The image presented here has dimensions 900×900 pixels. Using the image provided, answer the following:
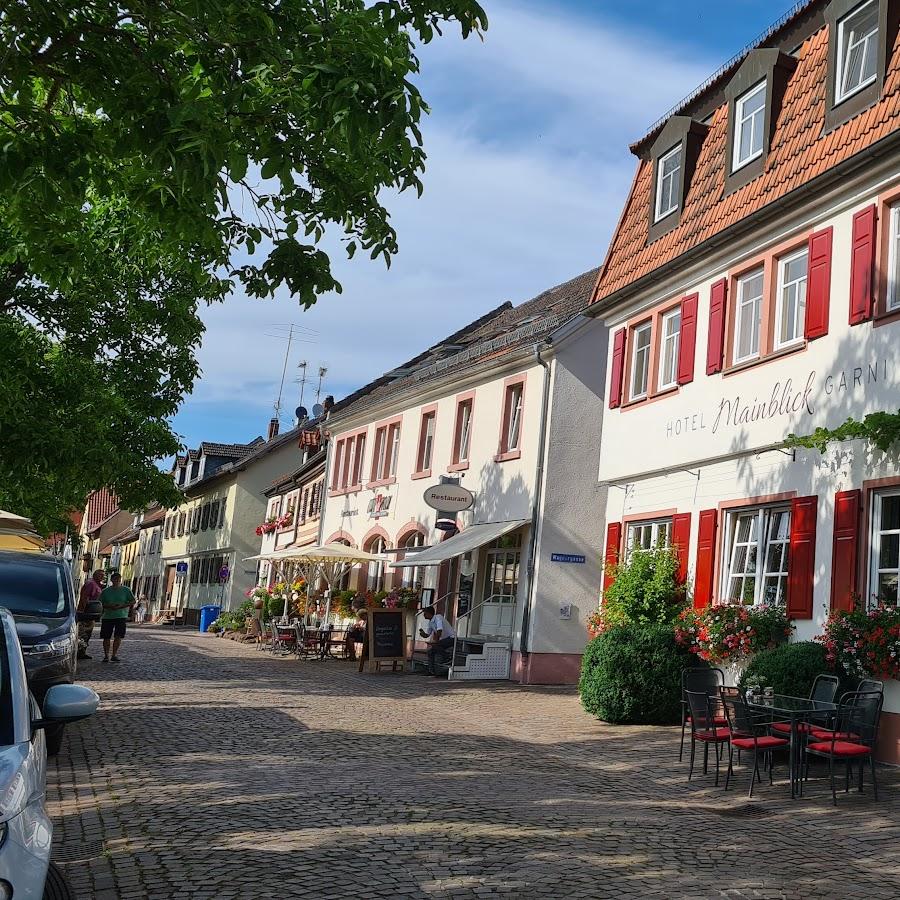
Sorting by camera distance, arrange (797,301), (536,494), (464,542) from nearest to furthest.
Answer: (797,301)
(536,494)
(464,542)

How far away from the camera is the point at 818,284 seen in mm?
13430

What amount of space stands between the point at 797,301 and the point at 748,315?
1116 mm

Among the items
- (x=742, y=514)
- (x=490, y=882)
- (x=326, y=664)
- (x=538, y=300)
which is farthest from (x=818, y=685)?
(x=538, y=300)

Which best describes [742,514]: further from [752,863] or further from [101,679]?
[101,679]

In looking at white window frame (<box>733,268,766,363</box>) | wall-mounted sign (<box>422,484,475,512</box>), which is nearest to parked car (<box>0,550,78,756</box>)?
white window frame (<box>733,268,766,363</box>)

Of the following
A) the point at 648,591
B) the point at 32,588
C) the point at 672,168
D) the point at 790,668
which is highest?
the point at 672,168

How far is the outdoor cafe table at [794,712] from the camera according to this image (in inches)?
378

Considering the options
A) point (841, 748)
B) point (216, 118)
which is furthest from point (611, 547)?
point (216, 118)

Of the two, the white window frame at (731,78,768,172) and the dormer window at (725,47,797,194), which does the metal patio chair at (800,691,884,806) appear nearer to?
the dormer window at (725,47,797,194)

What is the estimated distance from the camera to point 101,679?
18.3 meters

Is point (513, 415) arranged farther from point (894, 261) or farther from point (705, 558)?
point (894, 261)

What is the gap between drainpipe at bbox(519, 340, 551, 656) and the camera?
21547 millimetres

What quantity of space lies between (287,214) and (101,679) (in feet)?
40.1

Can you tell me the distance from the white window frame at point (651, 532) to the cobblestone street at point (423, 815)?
11.9 feet
